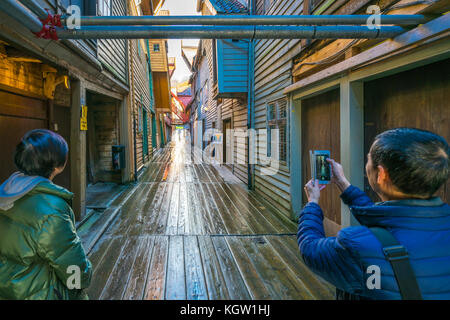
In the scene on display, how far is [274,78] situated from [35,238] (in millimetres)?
5230

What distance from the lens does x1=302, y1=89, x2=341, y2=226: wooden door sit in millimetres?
3605

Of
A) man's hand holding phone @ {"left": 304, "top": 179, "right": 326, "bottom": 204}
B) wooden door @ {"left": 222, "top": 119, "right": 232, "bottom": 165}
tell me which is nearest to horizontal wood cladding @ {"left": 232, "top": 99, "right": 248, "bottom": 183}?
wooden door @ {"left": 222, "top": 119, "right": 232, "bottom": 165}

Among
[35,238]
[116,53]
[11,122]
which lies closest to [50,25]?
[11,122]

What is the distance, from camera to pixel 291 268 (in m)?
2.98

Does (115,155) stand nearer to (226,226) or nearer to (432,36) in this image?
(226,226)

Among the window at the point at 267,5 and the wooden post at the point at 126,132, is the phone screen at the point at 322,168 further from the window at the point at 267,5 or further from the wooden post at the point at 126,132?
the wooden post at the point at 126,132

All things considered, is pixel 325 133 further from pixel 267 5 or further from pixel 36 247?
pixel 267 5

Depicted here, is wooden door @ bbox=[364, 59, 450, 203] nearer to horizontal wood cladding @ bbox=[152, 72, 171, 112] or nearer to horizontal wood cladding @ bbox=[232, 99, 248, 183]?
horizontal wood cladding @ bbox=[232, 99, 248, 183]

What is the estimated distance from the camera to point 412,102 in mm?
2424

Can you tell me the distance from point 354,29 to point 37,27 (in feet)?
9.10

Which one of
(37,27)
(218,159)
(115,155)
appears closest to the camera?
(37,27)

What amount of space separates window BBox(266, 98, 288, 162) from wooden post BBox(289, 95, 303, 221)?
353mm

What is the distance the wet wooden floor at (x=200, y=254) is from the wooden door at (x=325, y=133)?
0.75 metres
